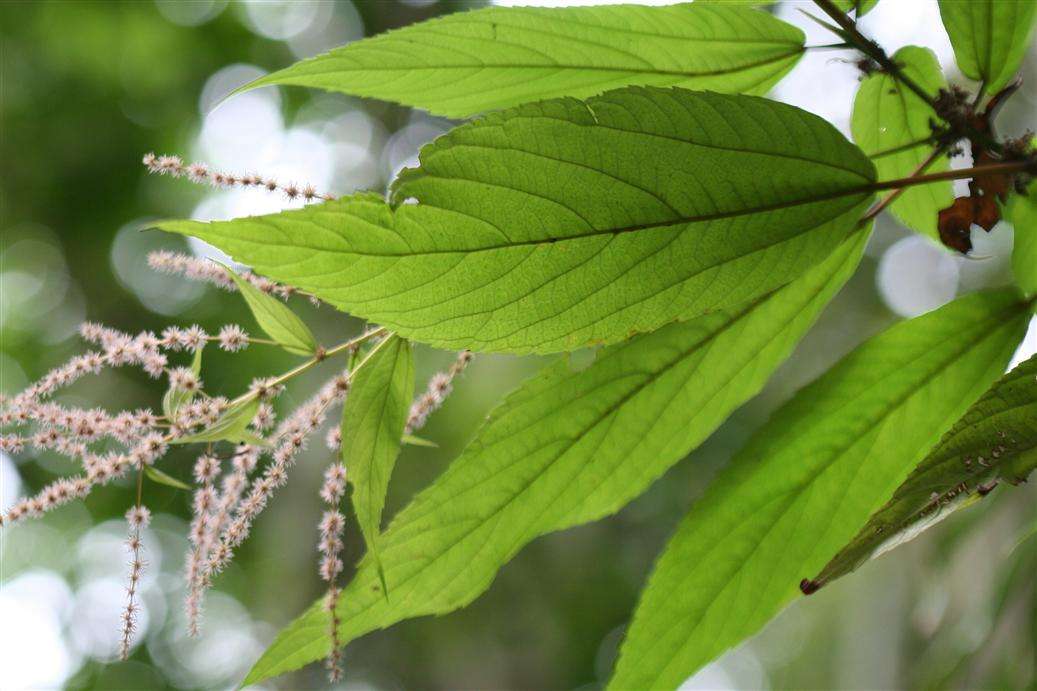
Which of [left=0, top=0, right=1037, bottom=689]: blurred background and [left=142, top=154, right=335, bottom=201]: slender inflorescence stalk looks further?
[left=0, top=0, right=1037, bottom=689]: blurred background

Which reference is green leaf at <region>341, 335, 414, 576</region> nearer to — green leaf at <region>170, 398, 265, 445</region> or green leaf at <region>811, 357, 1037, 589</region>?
green leaf at <region>170, 398, 265, 445</region>

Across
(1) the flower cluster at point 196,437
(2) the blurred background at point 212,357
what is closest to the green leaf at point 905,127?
(1) the flower cluster at point 196,437

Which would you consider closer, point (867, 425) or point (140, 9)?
point (867, 425)

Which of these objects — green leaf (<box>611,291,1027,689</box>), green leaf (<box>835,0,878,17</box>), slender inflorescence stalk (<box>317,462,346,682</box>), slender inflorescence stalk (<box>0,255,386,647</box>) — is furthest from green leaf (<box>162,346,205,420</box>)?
green leaf (<box>835,0,878,17</box>)

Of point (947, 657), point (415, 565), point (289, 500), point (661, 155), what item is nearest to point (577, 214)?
point (661, 155)

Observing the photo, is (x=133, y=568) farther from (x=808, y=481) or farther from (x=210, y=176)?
(x=808, y=481)

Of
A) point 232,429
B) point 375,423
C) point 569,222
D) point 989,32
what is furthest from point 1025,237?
point 232,429

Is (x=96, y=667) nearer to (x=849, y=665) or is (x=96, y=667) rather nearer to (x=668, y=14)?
(x=849, y=665)
